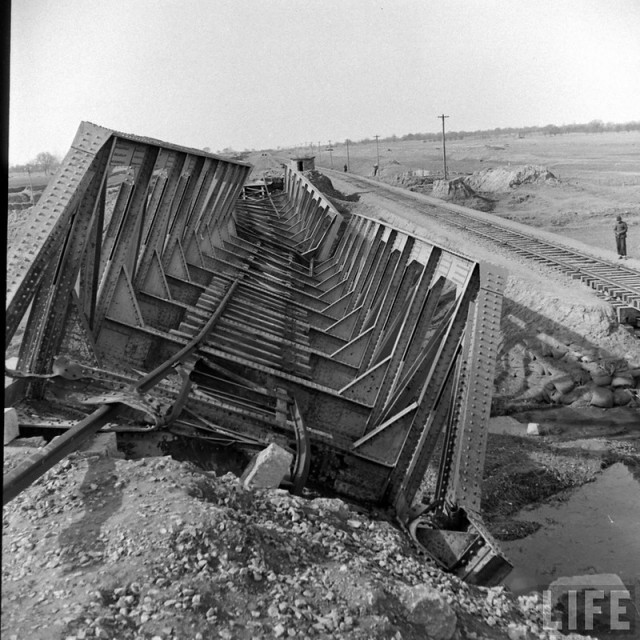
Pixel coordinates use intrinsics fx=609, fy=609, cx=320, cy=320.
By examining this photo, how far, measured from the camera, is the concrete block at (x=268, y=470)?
14.4 ft

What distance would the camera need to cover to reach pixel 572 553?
23.8 feet

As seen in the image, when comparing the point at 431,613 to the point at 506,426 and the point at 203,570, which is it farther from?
the point at 506,426

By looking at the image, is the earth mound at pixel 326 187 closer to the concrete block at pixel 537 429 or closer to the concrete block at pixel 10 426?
the concrete block at pixel 537 429

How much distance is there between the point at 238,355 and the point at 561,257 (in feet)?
41.2

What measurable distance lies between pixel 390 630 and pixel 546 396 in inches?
375

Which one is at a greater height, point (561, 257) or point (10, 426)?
point (561, 257)

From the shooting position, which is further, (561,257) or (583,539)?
(561,257)

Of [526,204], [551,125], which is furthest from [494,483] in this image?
[551,125]

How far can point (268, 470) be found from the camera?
4441 mm

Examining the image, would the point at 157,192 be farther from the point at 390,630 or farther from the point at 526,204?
the point at 526,204

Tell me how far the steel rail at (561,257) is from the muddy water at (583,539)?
5.22 metres

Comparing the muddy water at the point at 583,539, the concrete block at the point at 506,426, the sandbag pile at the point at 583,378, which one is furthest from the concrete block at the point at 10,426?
the sandbag pile at the point at 583,378
